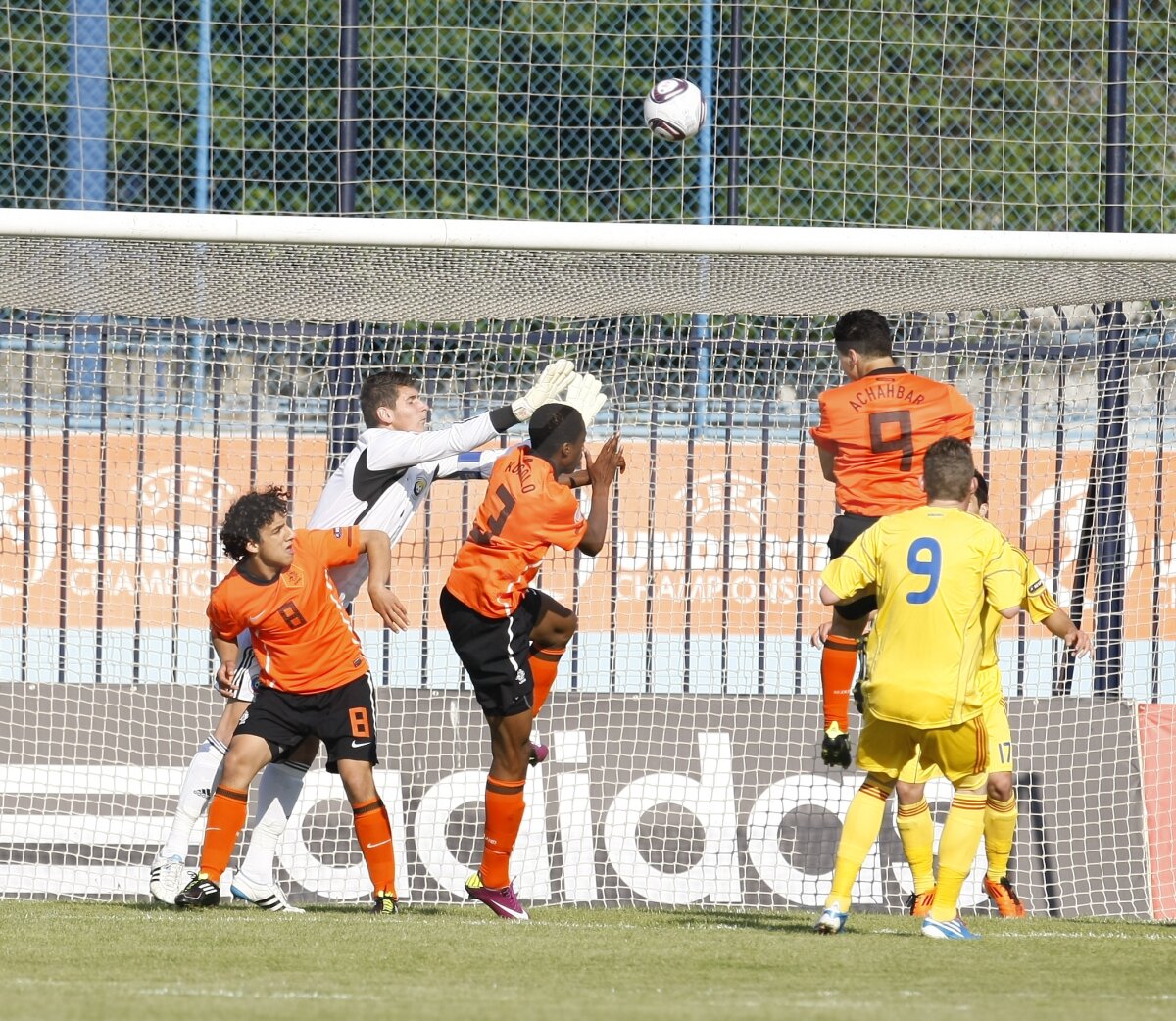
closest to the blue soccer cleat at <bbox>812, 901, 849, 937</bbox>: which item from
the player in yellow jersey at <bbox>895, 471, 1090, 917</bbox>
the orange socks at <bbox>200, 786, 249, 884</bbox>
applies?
the player in yellow jersey at <bbox>895, 471, 1090, 917</bbox>

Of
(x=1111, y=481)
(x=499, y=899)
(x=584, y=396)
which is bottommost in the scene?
(x=499, y=899)

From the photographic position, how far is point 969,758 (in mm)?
5535

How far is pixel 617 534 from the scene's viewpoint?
8945 millimetres

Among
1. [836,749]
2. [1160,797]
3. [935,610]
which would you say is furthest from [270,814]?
[1160,797]

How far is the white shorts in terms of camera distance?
650 centimetres

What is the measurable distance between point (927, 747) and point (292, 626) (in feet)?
7.71

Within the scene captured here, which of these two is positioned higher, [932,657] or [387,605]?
[387,605]

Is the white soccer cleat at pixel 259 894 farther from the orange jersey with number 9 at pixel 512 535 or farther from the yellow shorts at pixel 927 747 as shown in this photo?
the yellow shorts at pixel 927 747

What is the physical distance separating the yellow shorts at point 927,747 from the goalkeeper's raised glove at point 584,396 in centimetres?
182

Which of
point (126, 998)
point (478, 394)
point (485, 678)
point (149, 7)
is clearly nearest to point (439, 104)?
point (149, 7)

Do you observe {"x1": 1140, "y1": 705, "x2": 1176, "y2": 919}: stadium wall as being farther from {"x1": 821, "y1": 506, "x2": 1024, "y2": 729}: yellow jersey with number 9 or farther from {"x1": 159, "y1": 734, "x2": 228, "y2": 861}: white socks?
{"x1": 159, "y1": 734, "x2": 228, "y2": 861}: white socks

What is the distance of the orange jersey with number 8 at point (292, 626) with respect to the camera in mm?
6242

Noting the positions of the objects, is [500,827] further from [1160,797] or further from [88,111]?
[88,111]

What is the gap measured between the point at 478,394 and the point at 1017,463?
2948 millimetres
